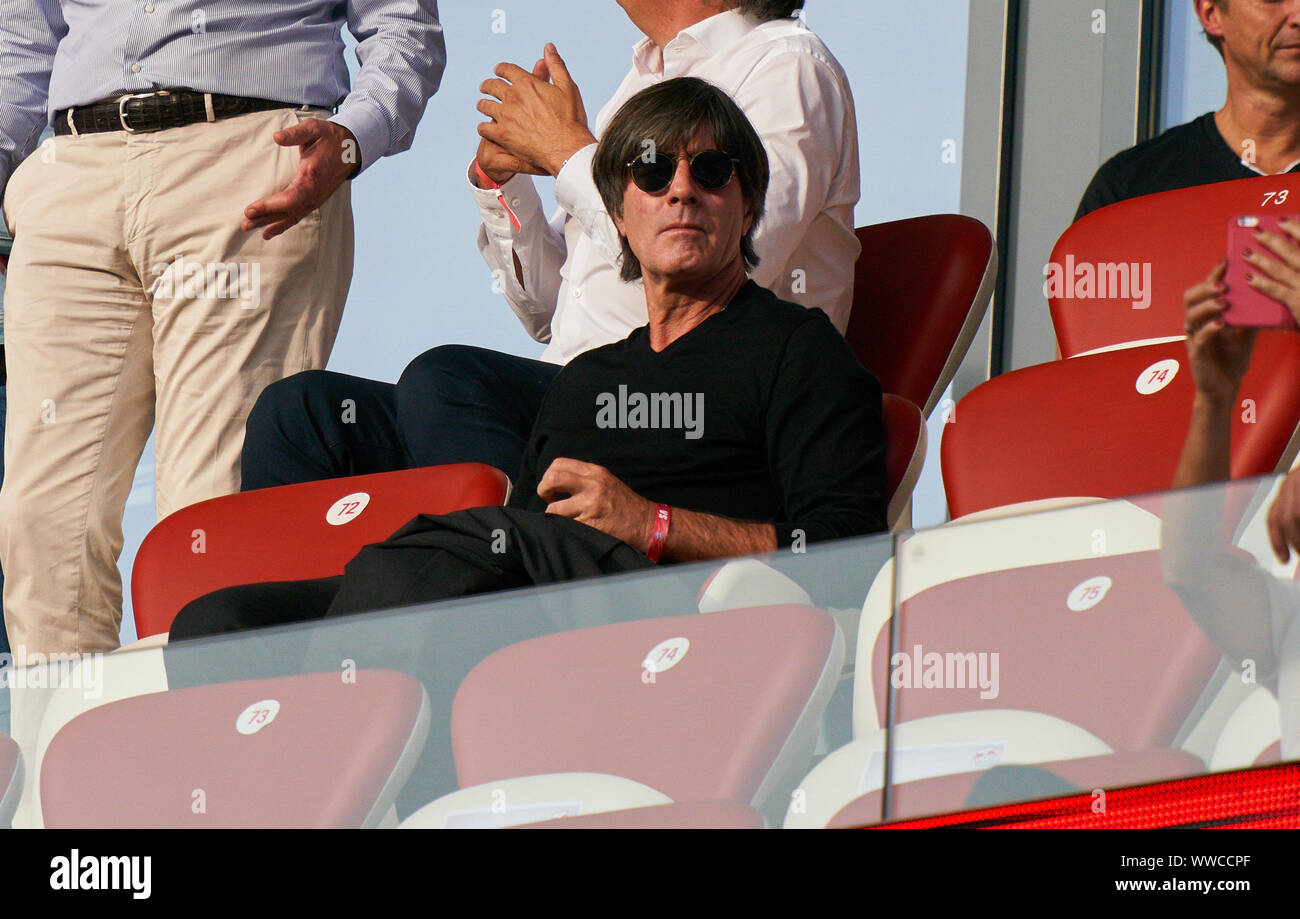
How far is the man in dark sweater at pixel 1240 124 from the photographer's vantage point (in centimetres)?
213

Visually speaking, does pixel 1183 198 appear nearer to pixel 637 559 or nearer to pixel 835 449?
pixel 835 449

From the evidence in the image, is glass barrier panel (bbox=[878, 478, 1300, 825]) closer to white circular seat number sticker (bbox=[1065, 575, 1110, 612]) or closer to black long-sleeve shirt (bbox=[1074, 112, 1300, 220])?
white circular seat number sticker (bbox=[1065, 575, 1110, 612])

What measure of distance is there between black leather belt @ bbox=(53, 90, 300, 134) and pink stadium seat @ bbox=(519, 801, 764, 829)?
1492mm

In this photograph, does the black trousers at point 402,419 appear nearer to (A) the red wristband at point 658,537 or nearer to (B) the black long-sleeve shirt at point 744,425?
(B) the black long-sleeve shirt at point 744,425

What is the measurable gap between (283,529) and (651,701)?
88 cm

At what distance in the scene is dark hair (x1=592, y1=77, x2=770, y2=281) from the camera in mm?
1858

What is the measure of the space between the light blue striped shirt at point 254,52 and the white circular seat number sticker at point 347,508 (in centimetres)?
59

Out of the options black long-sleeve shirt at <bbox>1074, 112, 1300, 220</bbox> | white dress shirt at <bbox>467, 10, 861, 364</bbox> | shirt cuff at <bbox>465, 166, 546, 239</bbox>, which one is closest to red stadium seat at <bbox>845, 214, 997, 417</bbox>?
white dress shirt at <bbox>467, 10, 861, 364</bbox>

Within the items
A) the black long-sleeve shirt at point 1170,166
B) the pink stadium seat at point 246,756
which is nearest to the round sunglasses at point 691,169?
the black long-sleeve shirt at point 1170,166

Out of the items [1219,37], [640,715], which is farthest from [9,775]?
[1219,37]

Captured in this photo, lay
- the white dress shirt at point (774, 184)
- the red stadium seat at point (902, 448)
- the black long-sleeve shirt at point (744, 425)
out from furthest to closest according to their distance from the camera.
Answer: the white dress shirt at point (774, 184), the red stadium seat at point (902, 448), the black long-sleeve shirt at point (744, 425)

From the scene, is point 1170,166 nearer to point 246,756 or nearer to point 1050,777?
point 1050,777

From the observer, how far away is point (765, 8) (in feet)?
7.14
